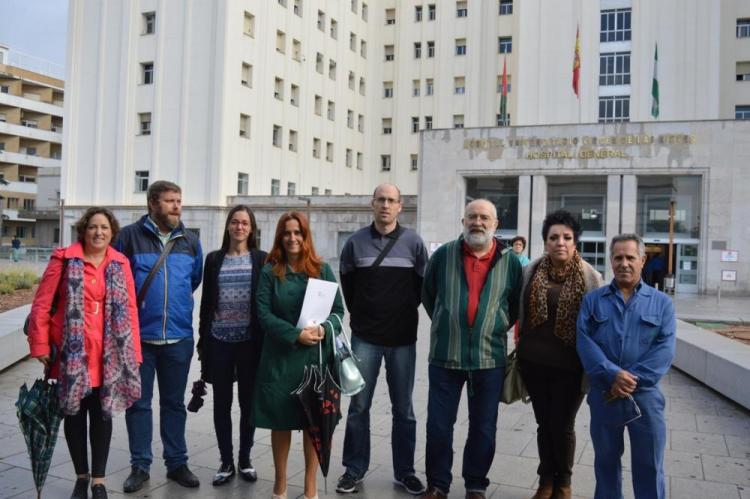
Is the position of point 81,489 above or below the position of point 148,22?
below

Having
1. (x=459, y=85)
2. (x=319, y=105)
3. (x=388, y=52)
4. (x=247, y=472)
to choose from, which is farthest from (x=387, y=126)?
(x=247, y=472)

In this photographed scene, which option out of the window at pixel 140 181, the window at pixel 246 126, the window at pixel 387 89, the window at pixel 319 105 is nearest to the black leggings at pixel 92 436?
A: the window at pixel 246 126

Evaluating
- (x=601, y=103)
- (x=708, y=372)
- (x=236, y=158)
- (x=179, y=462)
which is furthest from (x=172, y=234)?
(x=601, y=103)

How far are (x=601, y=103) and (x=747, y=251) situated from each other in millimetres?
17165

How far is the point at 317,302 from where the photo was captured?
4582 mm

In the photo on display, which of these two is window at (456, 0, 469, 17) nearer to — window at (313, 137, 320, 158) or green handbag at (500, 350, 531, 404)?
window at (313, 137, 320, 158)

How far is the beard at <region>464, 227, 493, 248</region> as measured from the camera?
464 cm

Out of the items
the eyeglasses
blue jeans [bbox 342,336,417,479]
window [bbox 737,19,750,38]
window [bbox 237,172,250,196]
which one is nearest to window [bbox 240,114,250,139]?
window [bbox 237,172,250,196]

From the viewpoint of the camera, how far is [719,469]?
5484 millimetres

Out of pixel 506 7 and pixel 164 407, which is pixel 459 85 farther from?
pixel 164 407

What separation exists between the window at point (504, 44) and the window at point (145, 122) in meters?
24.1

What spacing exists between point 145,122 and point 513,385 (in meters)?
40.6

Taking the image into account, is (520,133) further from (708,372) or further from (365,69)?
(365,69)

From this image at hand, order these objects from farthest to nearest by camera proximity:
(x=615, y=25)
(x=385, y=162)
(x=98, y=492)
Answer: (x=385, y=162) < (x=615, y=25) < (x=98, y=492)
